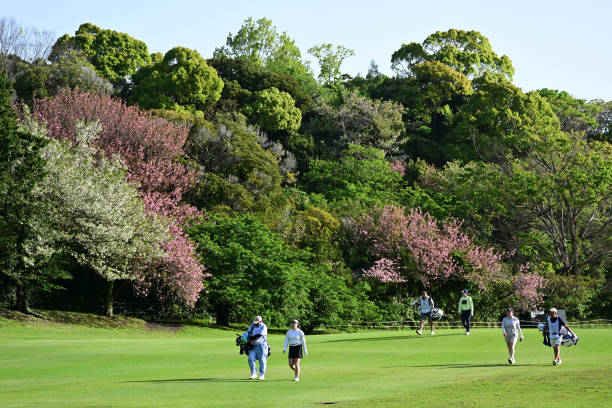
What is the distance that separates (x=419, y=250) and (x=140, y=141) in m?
20.3

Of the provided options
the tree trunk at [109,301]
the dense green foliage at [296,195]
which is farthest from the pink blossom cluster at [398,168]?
the tree trunk at [109,301]

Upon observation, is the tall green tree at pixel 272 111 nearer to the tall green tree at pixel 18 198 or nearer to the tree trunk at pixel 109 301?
the tree trunk at pixel 109 301

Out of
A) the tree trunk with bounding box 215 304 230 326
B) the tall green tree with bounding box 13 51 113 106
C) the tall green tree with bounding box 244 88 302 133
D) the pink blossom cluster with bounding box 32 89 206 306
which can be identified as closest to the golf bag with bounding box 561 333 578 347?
the tree trunk with bounding box 215 304 230 326

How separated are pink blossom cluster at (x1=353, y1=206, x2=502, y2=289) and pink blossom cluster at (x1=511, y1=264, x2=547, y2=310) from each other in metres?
1.61

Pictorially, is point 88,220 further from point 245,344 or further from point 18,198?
point 245,344

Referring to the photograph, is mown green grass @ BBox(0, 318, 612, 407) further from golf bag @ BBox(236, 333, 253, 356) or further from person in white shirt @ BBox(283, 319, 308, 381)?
golf bag @ BBox(236, 333, 253, 356)

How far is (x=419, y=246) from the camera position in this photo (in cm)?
4869

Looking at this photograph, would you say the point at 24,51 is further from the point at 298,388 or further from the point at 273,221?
the point at 298,388

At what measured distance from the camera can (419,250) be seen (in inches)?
1905

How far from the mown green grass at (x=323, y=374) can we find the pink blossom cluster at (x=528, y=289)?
15.8 meters

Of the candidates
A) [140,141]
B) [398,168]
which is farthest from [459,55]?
[140,141]

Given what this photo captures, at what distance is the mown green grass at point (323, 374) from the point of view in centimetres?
1474

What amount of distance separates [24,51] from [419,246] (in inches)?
1475

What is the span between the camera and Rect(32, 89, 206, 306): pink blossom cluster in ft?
145
